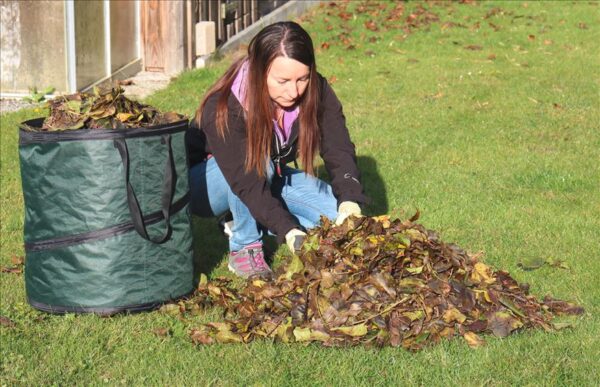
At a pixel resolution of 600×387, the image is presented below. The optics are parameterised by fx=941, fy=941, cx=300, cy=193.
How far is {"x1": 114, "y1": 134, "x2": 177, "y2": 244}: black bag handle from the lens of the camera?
414 centimetres

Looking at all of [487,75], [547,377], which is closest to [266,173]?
[547,377]

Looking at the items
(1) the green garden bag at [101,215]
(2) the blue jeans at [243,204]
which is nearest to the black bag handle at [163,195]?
(1) the green garden bag at [101,215]

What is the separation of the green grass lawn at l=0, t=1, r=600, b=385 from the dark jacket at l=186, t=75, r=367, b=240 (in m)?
0.60

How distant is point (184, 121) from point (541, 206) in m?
2.70

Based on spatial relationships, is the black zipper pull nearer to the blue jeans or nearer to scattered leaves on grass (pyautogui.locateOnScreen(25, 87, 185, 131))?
the blue jeans

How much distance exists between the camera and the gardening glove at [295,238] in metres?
4.46

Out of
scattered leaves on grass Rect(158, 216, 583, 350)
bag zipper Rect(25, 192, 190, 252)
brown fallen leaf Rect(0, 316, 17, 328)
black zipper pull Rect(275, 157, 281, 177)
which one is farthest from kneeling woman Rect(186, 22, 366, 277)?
brown fallen leaf Rect(0, 316, 17, 328)

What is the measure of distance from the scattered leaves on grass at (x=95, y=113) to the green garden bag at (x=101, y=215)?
0.38 feet

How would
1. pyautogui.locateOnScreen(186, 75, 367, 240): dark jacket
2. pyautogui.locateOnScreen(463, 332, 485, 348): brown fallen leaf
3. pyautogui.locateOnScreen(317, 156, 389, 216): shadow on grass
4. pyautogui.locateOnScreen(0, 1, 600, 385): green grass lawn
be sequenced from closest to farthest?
1. pyautogui.locateOnScreen(0, 1, 600, 385): green grass lawn
2. pyautogui.locateOnScreen(463, 332, 485, 348): brown fallen leaf
3. pyautogui.locateOnScreen(186, 75, 367, 240): dark jacket
4. pyautogui.locateOnScreen(317, 156, 389, 216): shadow on grass

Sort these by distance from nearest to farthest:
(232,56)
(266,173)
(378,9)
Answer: (266,173)
(232,56)
(378,9)

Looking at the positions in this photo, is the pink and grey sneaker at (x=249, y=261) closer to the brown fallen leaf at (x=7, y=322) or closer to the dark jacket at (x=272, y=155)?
the dark jacket at (x=272, y=155)

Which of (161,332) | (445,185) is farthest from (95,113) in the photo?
(445,185)

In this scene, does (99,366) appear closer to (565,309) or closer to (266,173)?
(266,173)

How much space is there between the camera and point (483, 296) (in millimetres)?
4102
